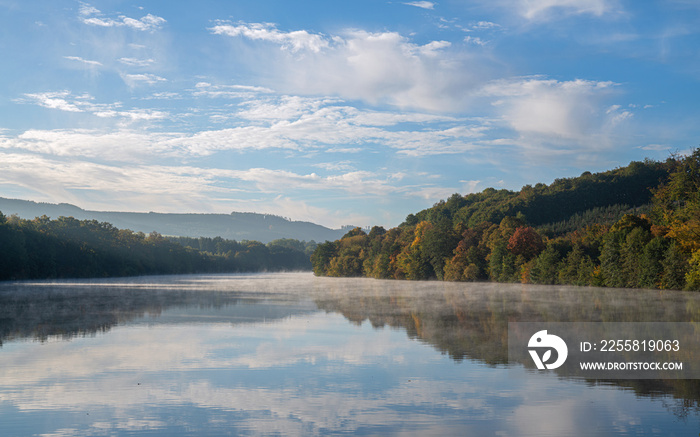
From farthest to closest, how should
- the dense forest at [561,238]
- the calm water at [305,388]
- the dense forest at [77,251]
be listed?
the dense forest at [77,251], the dense forest at [561,238], the calm water at [305,388]

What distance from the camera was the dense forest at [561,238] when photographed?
49.8 meters

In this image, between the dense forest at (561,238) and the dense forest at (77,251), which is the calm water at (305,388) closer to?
the dense forest at (561,238)

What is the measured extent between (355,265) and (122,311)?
99659mm

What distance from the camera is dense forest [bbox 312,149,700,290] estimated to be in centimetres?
4984

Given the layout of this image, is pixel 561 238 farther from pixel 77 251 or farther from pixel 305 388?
pixel 77 251

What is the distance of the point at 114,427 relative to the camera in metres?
8.49

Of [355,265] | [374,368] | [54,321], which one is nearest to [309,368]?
[374,368]

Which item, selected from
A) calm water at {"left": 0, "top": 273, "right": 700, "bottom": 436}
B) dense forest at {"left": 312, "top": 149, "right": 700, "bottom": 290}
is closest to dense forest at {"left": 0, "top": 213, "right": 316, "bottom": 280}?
dense forest at {"left": 312, "top": 149, "right": 700, "bottom": 290}

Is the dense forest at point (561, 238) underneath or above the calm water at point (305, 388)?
above

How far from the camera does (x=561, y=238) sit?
74.4 m

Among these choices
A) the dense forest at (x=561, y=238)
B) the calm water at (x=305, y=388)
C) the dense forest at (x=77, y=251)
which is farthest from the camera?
the dense forest at (x=77, y=251)

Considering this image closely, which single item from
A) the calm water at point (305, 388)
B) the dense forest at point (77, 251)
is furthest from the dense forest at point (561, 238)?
the dense forest at point (77, 251)

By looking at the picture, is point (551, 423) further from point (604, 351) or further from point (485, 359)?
point (604, 351)

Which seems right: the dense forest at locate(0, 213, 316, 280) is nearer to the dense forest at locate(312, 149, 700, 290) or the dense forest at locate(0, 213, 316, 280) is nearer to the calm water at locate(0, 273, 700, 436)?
the dense forest at locate(312, 149, 700, 290)
